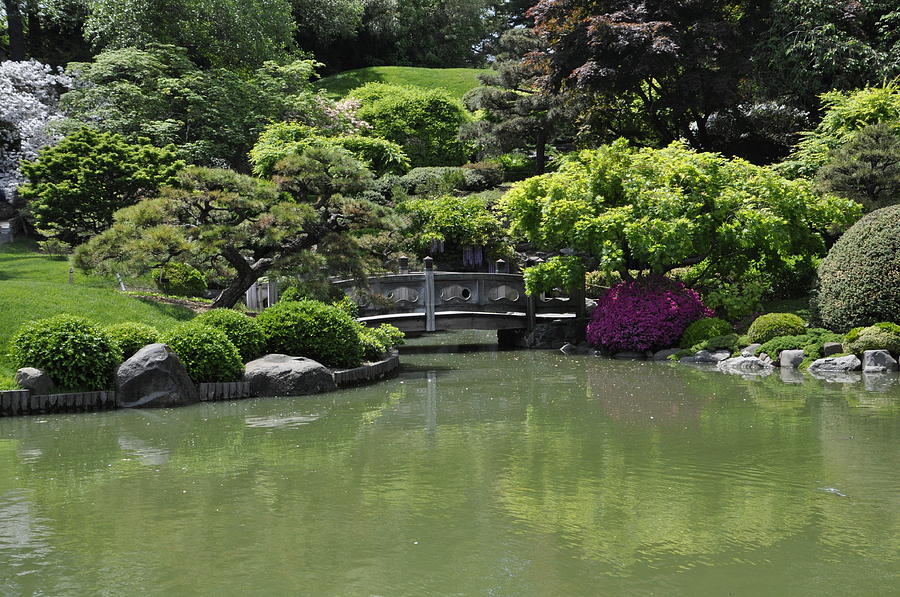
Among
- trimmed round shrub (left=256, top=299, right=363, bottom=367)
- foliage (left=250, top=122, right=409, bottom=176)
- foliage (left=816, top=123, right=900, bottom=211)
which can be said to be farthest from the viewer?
foliage (left=250, top=122, right=409, bottom=176)

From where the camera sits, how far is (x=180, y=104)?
28.8 m

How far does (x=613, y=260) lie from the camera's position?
17.1 meters

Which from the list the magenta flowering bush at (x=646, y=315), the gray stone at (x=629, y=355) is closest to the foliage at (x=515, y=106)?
the magenta flowering bush at (x=646, y=315)

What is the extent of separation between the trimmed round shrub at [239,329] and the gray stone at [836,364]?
8.86 m

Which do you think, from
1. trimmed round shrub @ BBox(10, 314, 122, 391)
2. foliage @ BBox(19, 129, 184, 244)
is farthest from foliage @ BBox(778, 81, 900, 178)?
trimmed round shrub @ BBox(10, 314, 122, 391)

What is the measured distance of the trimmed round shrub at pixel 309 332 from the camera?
13016 millimetres

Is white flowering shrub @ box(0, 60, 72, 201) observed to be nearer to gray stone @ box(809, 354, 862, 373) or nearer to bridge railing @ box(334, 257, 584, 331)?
bridge railing @ box(334, 257, 584, 331)

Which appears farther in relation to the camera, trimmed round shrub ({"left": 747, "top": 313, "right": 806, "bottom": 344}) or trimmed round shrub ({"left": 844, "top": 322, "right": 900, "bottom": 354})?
trimmed round shrub ({"left": 747, "top": 313, "right": 806, "bottom": 344})

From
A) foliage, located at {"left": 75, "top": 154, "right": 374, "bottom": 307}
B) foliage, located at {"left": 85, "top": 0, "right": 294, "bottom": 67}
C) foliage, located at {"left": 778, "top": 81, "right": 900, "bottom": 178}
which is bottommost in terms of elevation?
foliage, located at {"left": 75, "top": 154, "right": 374, "bottom": 307}

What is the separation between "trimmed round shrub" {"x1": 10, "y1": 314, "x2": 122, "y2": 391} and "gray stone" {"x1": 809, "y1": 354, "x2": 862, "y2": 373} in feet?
35.5

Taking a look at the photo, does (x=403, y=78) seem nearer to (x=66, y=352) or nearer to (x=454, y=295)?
(x=454, y=295)

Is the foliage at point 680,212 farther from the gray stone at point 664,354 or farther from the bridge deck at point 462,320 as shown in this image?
the bridge deck at point 462,320

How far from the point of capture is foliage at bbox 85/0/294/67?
32.3 metres

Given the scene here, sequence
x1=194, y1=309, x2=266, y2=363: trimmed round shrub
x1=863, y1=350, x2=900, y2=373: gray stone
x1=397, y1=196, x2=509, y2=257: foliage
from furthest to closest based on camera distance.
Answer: x1=397, y1=196, x2=509, y2=257: foliage → x1=863, y1=350, x2=900, y2=373: gray stone → x1=194, y1=309, x2=266, y2=363: trimmed round shrub
